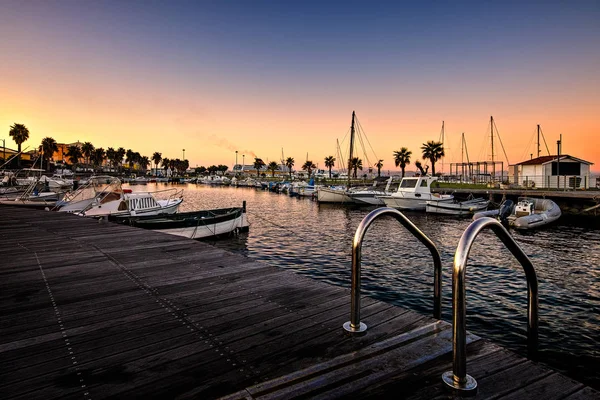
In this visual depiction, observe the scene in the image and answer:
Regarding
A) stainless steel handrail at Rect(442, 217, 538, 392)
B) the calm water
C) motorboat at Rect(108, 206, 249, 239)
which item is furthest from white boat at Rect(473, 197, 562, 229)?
stainless steel handrail at Rect(442, 217, 538, 392)

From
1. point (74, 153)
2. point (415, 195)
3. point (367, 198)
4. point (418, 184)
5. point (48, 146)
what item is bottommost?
point (367, 198)

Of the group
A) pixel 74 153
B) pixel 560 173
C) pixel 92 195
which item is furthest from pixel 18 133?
pixel 560 173

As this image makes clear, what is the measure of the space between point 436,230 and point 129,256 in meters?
24.5

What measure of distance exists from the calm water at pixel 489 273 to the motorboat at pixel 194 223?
3.40 feet

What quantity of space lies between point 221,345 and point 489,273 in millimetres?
13857

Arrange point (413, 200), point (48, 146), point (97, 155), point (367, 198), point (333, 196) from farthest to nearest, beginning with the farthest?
point (97, 155)
point (48, 146)
point (333, 196)
point (367, 198)
point (413, 200)

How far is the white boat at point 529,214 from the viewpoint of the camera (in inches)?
1014

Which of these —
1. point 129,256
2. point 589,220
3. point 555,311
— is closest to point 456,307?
point 129,256

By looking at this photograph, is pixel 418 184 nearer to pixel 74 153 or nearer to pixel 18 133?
pixel 18 133

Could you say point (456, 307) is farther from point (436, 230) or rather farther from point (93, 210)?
point (436, 230)

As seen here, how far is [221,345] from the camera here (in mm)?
3375

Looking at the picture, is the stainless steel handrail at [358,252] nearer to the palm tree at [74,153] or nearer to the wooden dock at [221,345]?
the wooden dock at [221,345]

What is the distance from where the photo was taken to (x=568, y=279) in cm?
1332

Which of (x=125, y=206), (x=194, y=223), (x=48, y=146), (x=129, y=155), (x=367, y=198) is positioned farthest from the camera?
(x=129, y=155)
